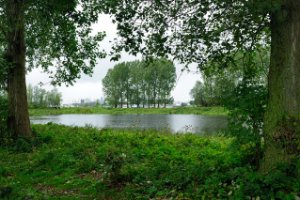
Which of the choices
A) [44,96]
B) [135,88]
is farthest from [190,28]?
[44,96]

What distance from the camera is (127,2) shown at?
9.04m

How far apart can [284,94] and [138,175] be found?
3.98 metres

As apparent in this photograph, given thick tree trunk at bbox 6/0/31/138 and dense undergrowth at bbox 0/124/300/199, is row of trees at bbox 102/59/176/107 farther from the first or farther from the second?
dense undergrowth at bbox 0/124/300/199

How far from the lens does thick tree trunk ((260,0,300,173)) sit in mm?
7445

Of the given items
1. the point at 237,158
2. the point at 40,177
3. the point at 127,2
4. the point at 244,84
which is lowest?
the point at 40,177

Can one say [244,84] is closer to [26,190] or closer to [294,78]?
[294,78]

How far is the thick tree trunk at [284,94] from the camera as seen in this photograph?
7.45 metres

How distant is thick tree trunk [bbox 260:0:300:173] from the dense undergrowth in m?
0.44

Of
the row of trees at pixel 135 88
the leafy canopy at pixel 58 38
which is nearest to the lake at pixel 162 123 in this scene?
the leafy canopy at pixel 58 38

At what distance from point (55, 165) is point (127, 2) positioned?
225 inches

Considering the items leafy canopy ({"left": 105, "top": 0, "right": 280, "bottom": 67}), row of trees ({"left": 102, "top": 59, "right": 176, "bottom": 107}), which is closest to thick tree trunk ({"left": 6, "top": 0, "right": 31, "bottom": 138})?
leafy canopy ({"left": 105, "top": 0, "right": 280, "bottom": 67})

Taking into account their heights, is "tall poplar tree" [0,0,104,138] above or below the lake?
above

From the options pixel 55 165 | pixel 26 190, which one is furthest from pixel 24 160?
pixel 26 190

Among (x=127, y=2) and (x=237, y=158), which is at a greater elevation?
(x=127, y=2)
